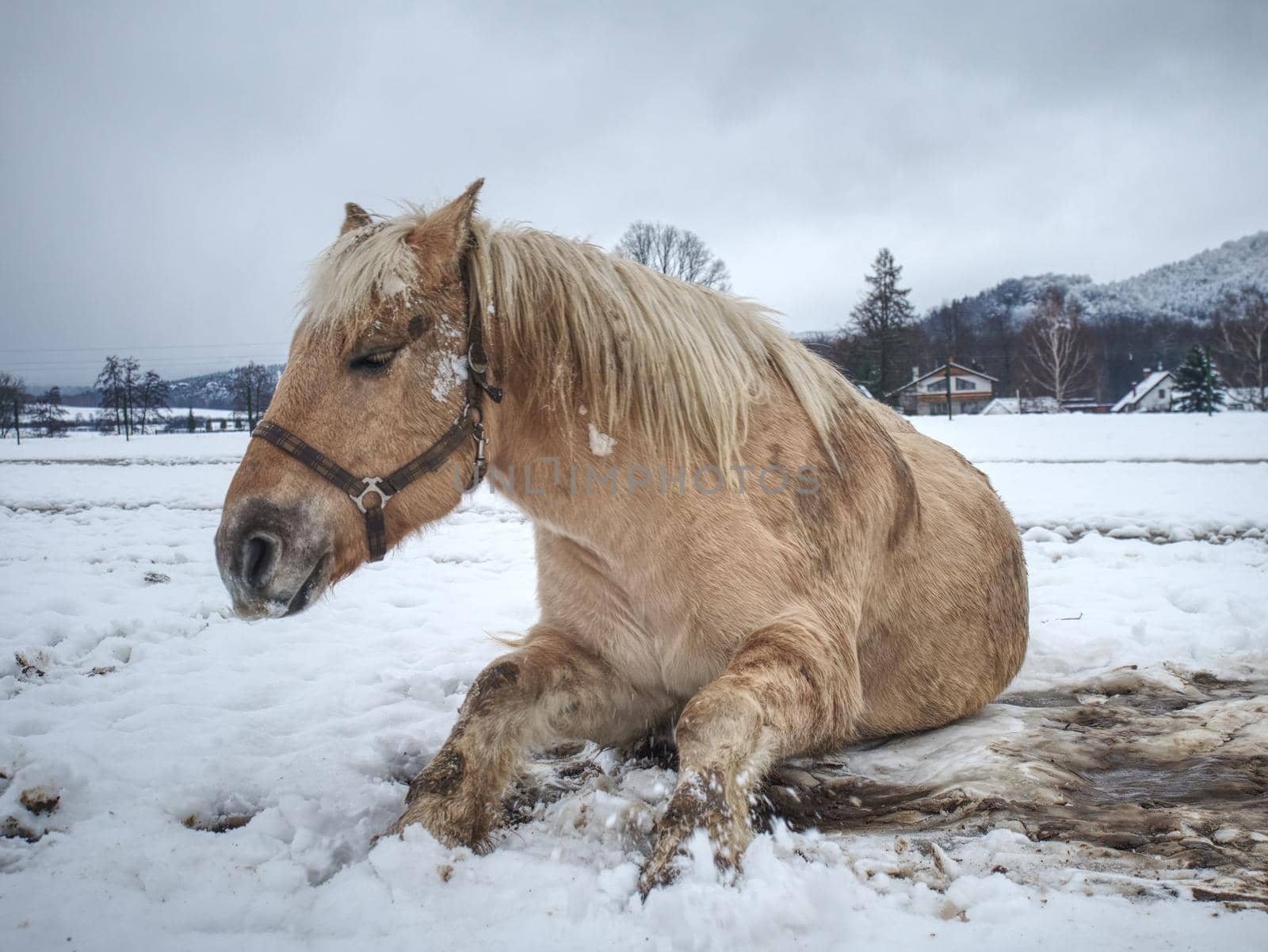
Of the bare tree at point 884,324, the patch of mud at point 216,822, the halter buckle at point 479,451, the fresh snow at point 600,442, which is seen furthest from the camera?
the bare tree at point 884,324

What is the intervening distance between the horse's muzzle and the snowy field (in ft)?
2.04

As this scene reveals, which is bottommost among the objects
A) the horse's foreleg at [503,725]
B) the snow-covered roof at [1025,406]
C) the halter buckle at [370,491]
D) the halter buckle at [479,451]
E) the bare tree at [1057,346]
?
the horse's foreleg at [503,725]

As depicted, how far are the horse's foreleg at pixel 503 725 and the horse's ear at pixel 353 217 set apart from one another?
5.52 ft

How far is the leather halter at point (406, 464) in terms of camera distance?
1954 millimetres

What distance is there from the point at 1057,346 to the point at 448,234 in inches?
2195

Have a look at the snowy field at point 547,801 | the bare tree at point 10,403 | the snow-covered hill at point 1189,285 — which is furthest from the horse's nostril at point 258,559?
the snow-covered hill at point 1189,285

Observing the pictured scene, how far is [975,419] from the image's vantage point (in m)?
28.5

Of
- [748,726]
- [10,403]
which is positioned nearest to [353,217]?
[748,726]

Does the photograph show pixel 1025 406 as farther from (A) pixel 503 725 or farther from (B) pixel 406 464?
(B) pixel 406 464

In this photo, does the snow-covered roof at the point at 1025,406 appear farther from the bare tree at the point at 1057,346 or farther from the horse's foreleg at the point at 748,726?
the horse's foreleg at the point at 748,726

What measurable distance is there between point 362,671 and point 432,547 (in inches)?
157

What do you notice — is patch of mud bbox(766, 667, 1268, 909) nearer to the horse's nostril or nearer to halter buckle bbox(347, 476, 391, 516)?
halter buckle bbox(347, 476, 391, 516)

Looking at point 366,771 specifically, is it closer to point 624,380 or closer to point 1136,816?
point 624,380

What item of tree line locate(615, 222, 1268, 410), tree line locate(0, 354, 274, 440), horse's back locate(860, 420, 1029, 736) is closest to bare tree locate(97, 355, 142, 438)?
tree line locate(0, 354, 274, 440)
